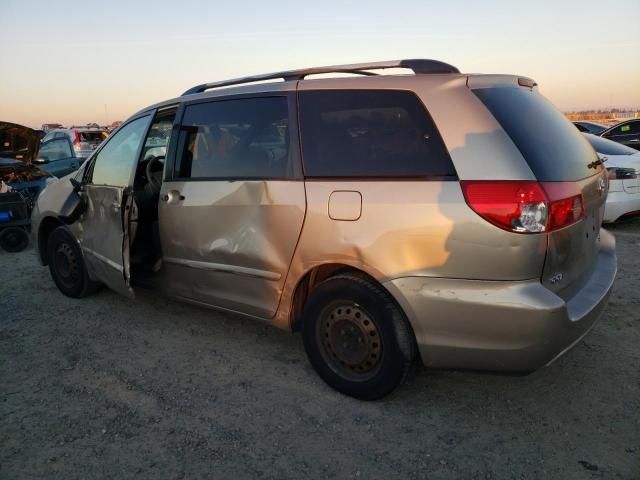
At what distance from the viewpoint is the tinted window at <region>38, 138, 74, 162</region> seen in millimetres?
12172

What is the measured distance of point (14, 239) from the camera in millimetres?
7266

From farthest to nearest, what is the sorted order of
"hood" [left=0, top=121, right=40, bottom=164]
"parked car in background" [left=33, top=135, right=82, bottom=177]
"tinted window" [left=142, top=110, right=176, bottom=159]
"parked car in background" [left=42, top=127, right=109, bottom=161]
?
"parked car in background" [left=42, top=127, right=109, bottom=161] → "parked car in background" [left=33, top=135, right=82, bottom=177] → "hood" [left=0, top=121, right=40, bottom=164] → "tinted window" [left=142, top=110, right=176, bottom=159]

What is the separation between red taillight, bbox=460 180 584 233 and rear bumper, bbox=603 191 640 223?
5165 mm

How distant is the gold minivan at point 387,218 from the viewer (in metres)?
2.38

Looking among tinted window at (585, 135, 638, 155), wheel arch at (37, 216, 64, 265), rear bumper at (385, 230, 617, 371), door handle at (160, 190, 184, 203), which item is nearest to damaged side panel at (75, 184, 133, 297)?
door handle at (160, 190, 184, 203)

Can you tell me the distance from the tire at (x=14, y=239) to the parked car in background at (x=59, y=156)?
14.2 ft

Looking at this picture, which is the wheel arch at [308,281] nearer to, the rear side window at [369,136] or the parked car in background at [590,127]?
the rear side window at [369,136]

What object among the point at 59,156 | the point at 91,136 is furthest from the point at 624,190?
the point at 91,136

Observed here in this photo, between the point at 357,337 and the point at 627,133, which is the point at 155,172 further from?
the point at 627,133

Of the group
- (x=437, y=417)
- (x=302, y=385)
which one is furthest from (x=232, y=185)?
(x=437, y=417)

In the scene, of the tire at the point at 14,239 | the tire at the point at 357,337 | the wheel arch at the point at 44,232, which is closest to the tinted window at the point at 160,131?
the wheel arch at the point at 44,232

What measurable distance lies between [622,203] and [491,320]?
5.51 m

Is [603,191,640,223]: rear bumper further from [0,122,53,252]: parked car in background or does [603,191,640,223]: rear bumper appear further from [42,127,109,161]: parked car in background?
[42,127,109,161]: parked car in background

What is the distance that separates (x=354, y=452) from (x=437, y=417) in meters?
0.57
